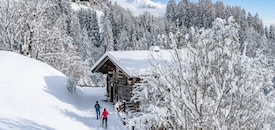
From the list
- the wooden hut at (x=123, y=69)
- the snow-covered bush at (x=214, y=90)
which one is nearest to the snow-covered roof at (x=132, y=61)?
the wooden hut at (x=123, y=69)

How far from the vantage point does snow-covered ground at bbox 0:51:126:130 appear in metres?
17.7

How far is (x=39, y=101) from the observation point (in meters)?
22.2

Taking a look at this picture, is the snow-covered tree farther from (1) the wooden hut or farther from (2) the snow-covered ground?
(1) the wooden hut

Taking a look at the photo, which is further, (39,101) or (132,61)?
(132,61)

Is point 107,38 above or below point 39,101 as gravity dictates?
above

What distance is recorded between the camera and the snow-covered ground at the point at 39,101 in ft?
57.9

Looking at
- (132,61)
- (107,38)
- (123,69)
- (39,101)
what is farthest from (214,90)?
(107,38)

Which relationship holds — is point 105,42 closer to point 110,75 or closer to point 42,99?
point 110,75

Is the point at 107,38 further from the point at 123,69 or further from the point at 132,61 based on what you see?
the point at 123,69

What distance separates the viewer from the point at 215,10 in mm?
168125

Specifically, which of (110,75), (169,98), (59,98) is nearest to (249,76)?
(169,98)

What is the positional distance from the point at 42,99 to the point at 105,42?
88605 mm

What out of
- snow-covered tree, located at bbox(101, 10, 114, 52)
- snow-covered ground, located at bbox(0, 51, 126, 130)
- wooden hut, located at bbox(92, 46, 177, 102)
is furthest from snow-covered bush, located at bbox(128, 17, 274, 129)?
snow-covered tree, located at bbox(101, 10, 114, 52)

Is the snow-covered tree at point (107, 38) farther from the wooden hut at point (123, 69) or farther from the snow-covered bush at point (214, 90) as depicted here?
the snow-covered bush at point (214, 90)
